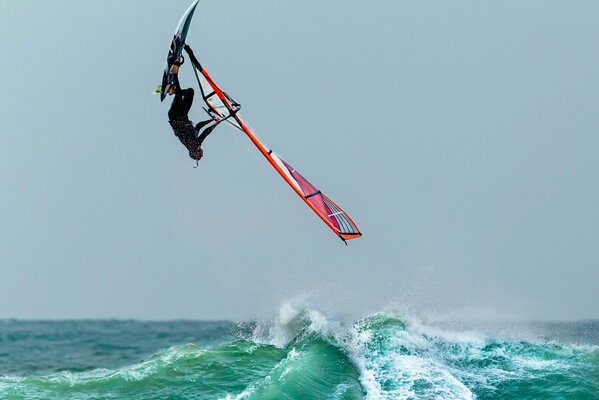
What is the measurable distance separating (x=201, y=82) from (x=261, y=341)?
4804mm

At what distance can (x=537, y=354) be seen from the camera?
1303 cm

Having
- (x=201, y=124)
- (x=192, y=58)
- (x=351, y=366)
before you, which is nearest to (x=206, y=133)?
(x=201, y=124)

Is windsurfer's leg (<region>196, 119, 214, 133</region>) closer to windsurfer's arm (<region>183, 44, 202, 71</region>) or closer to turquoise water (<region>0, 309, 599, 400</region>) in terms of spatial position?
windsurfer's arm (<region>183, 44, 202, 71</region>)

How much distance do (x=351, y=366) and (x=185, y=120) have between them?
15.7 feet

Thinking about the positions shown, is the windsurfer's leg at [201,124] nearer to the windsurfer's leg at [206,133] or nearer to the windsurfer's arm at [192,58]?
the windsurfer's leg at [206,133]

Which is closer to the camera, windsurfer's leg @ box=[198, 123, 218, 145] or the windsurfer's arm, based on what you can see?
the windsurfer's arm

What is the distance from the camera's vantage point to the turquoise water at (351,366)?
1080 centimetres

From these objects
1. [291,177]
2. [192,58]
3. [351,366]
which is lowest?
[351,366]

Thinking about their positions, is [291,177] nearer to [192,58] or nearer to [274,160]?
[274,160]

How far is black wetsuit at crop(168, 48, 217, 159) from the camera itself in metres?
10.4

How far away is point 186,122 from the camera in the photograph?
35.1ft

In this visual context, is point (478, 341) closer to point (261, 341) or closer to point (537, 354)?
point (537, 354)

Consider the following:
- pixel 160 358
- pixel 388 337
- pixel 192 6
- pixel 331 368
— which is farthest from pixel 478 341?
pixel 192 6

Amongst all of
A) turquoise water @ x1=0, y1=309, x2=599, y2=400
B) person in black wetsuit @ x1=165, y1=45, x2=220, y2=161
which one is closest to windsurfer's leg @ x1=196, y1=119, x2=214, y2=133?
person in black wetsuit @ x1=165, y1=45, x2=220, y2=161
